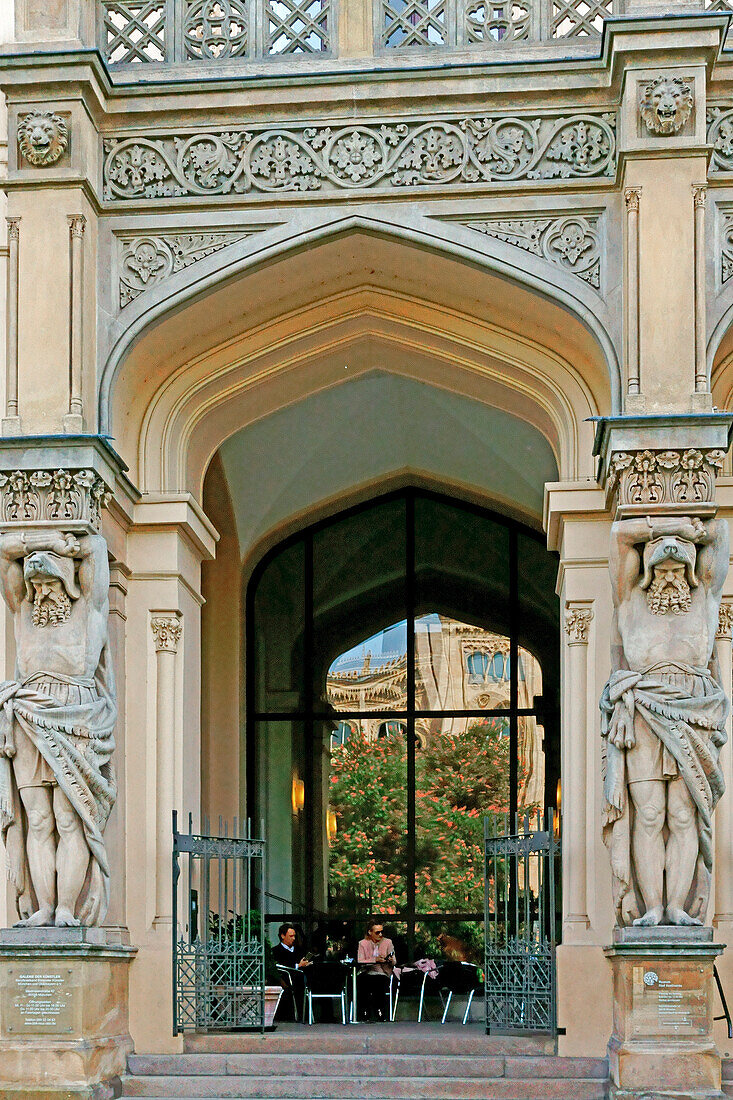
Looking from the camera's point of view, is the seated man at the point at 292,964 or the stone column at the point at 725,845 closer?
the stone column at the point at 725,845

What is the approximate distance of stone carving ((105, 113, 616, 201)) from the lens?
39.1 feet

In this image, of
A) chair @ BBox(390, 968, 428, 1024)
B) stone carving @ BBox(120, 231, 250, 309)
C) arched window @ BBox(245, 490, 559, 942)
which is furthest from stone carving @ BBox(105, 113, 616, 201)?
chair @ BBox(390, 968, 428, 1024)

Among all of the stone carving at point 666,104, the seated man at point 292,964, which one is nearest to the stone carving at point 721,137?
the stone carving at point 666,104

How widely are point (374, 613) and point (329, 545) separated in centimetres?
94

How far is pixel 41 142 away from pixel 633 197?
4227 millimetres

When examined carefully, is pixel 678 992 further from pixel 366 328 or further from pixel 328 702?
pixel 328 702

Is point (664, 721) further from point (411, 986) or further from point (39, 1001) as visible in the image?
point (411, 986)

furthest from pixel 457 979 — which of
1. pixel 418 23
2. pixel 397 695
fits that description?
pixel 418 23

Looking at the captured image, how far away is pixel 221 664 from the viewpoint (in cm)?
1680

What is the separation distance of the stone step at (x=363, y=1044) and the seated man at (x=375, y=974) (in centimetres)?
256

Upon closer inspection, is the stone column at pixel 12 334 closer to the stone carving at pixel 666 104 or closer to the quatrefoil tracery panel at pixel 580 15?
the quatrefoil tracery panel at pixel 580 15

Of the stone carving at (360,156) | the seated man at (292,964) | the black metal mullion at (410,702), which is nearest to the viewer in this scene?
the stone carving at (360,156)

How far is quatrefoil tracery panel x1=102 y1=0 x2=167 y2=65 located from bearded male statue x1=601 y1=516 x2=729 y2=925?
5.06 meters

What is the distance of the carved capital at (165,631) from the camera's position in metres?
12.5
